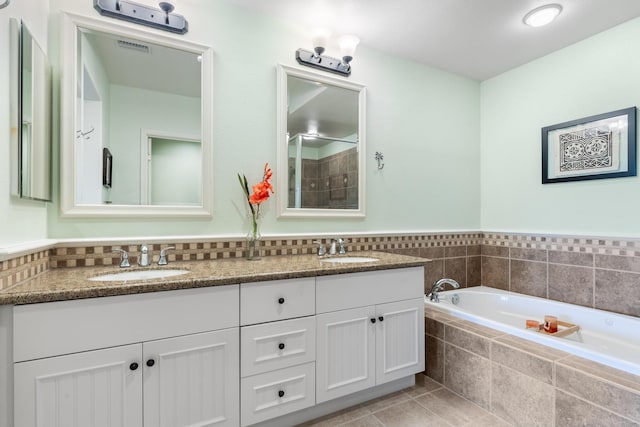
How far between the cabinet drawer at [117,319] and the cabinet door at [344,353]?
484 millimetres

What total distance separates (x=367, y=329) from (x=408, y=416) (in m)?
0.50

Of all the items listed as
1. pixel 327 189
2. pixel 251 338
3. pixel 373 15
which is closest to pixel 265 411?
pixel 251 338

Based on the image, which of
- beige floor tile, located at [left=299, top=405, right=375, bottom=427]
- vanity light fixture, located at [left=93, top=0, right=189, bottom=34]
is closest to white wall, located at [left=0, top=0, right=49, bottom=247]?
vanity light fixture, located at [left=93, top=0, right=189, bottom=34]

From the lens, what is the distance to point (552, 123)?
2416 mm

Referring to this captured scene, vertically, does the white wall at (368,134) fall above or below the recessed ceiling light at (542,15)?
below

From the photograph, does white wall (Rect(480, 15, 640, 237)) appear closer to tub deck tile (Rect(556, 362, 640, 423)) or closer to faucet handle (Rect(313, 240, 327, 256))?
tub deck tile (Rect(556, 362, 640, 423))

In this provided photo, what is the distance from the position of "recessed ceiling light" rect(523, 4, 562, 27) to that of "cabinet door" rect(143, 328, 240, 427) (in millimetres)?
2496

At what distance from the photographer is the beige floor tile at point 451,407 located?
1.63 m

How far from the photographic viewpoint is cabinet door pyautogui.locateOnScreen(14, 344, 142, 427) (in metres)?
→ 1.01

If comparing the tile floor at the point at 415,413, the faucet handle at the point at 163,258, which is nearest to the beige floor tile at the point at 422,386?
the tile floor at the point at 415,413

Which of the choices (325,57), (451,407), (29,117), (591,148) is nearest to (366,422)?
(451,407)

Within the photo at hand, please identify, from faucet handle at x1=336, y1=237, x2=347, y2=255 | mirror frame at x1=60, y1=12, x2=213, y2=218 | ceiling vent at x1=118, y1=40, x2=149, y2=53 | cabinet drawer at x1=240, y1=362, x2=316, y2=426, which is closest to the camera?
cabinet drawer at x1=240, y1=362, x2=316, y2=426

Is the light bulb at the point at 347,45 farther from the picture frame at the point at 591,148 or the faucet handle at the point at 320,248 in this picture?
the picture frame at the point at 591,148

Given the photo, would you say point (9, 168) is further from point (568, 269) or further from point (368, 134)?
point (568, 269)
